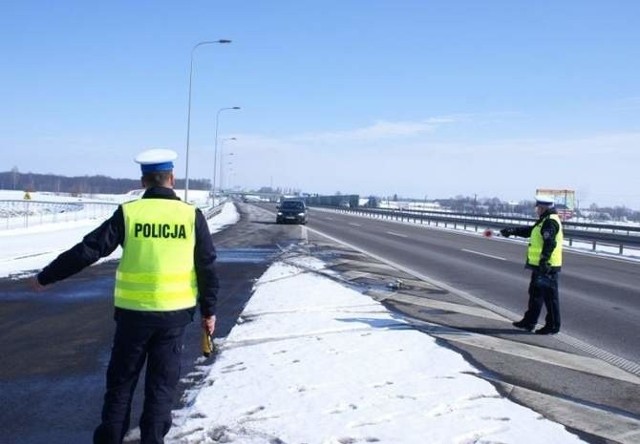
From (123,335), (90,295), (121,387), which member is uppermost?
(123,335)

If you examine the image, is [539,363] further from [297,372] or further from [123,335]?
[123,335]

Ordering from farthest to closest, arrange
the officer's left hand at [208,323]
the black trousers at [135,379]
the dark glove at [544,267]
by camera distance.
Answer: the dark glove at [544,267]
the officer's left hand at [208,323]
the black trousers at [135,379]

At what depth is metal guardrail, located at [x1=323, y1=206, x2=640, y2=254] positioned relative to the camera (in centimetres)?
2758

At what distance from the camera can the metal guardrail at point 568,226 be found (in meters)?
27.6

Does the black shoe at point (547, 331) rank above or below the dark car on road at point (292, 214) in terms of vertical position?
below

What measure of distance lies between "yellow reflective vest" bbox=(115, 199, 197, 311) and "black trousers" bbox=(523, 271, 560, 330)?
21.3ft

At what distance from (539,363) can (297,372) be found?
2.82 m

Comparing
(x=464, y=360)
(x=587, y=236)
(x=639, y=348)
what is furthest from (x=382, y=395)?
(x=587, y=236)

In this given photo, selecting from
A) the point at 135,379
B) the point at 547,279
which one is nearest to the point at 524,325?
the point at 547,279

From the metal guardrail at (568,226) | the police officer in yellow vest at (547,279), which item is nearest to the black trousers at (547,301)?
the police officer in yellow vest at (547,279)

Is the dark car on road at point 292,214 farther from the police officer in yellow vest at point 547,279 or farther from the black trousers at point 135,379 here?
the black trousers at point 135,379

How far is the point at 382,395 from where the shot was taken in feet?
18.9

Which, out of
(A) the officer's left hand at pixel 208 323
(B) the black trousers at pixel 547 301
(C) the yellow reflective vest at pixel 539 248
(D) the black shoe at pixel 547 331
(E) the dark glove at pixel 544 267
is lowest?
(D) the black shoe at pixel 547 331

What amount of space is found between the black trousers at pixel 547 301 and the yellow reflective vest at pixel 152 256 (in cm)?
649
